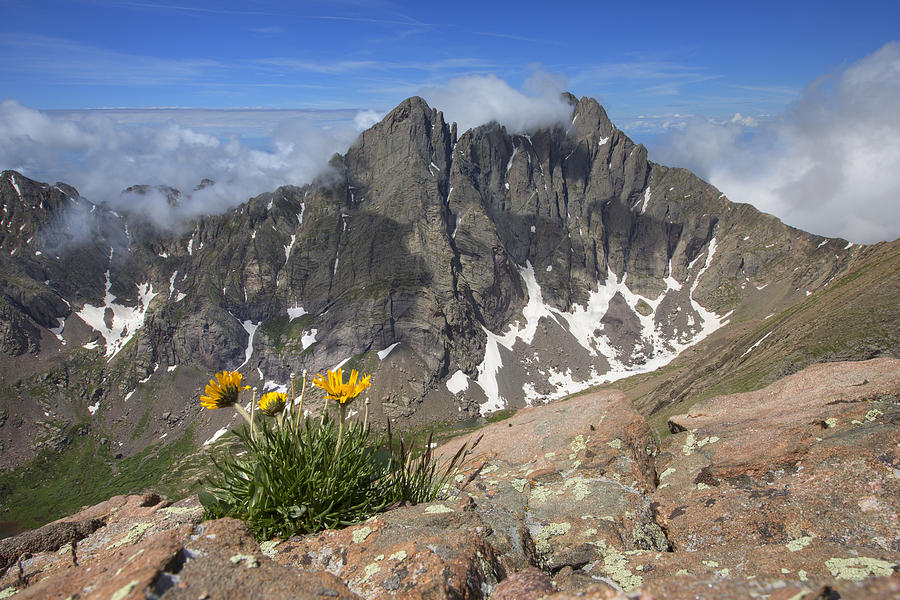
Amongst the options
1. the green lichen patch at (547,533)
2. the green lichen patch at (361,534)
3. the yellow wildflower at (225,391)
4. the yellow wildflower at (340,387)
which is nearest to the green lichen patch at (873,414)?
the green lichen patch at (547,533)

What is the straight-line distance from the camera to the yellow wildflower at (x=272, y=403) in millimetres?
6578

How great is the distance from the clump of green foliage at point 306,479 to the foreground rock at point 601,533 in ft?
1.04

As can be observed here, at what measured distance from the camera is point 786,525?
563cm

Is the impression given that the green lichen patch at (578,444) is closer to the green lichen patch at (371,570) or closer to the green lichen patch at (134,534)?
the green lichen patch at (371,570)

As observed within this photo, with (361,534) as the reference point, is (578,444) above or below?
below

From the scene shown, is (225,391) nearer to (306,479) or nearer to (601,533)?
(306,479)

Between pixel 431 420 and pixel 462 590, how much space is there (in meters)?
191

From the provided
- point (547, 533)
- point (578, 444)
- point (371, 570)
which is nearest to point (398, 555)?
point (371, 570)

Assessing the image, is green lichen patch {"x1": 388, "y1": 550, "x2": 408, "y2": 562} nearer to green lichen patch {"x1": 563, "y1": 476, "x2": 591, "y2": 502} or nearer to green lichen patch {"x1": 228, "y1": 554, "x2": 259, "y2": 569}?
green lichen patch {"x1": 228, "y1": 554, "x2": 259, "y2": 569}

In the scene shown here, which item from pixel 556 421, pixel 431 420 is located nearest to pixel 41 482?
pixel 431 420

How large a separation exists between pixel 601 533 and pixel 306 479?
4182 mm

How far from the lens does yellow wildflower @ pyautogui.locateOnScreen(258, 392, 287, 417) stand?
21.6ft

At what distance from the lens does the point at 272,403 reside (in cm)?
674

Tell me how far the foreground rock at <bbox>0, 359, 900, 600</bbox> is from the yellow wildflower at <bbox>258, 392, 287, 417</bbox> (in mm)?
1650
